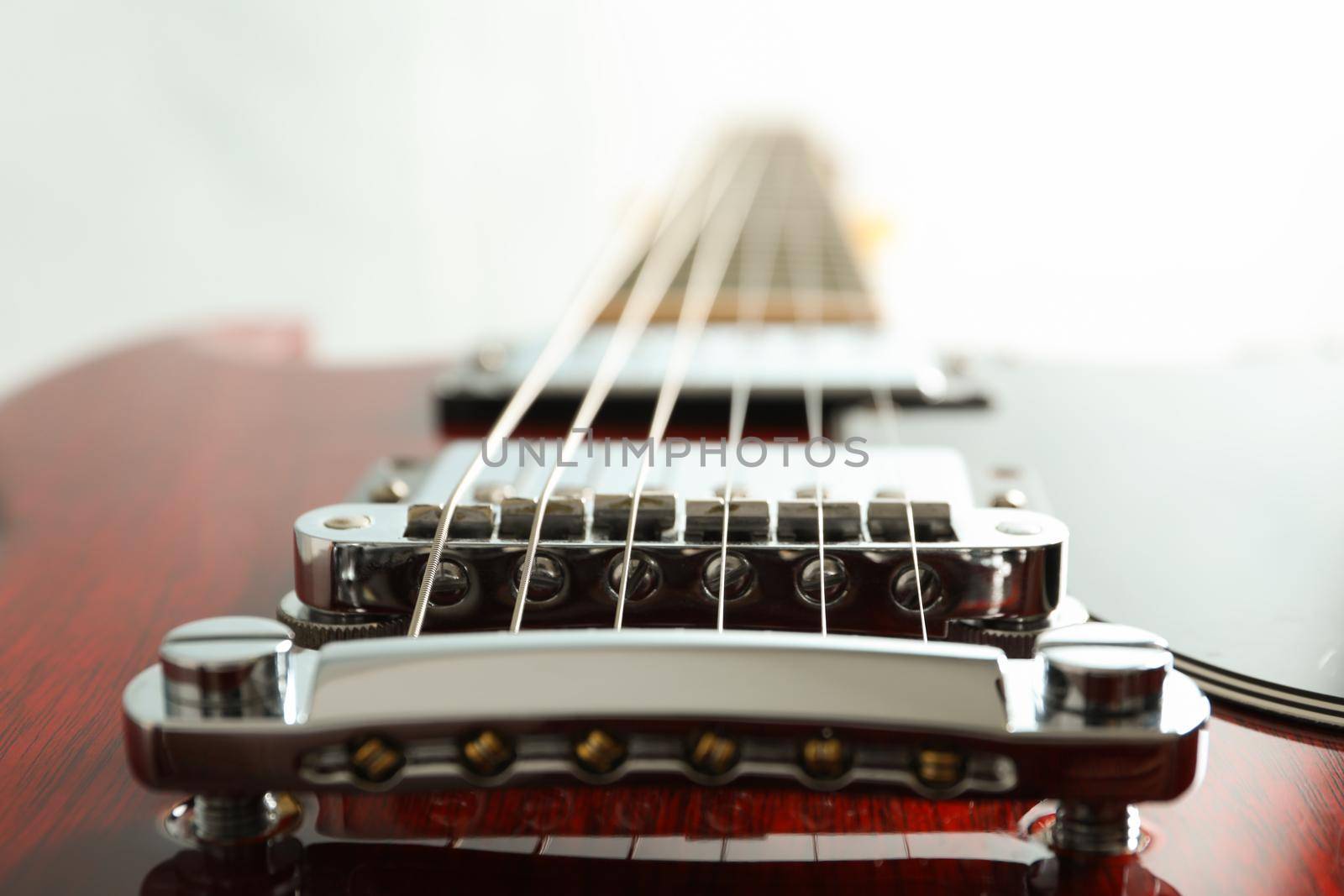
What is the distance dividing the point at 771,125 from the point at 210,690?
1.87 m

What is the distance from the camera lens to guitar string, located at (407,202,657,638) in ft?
1.50

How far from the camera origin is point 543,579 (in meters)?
0.46

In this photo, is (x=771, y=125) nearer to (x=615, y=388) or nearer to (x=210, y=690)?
(x=615, y=388)

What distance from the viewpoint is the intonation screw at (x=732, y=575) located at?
0.46 m

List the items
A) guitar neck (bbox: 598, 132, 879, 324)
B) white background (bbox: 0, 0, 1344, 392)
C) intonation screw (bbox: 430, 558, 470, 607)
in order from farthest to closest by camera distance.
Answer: white background (bbox: 0, 0, 1344, 392) → guitar neck (bbox: 598, 132, 879, 324) → intonation screw (bbox: 430, 558, 470, 607)

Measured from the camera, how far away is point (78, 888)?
0.36m

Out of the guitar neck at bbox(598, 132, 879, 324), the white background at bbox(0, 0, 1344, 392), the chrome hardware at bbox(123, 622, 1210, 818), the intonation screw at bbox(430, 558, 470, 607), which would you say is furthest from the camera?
the white background at bbox(0, 0, 1344, 392)

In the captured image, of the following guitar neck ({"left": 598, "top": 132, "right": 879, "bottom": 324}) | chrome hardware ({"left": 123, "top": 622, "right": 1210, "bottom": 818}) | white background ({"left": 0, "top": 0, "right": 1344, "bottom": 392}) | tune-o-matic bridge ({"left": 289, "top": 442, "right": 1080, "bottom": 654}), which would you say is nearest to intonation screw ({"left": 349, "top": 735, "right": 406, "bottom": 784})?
chrome hardware ({"left": 123, "top": 622, "right": 1210, "bottom": 818})

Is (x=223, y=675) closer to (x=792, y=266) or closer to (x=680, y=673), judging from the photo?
(x=680, y=673)

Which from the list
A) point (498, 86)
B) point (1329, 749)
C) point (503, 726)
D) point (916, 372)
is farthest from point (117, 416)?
Result: point (498, 86)

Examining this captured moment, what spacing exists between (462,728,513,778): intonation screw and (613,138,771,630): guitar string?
10 cm

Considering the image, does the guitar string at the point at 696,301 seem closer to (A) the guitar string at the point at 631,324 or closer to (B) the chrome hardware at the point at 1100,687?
(A) the guitar string at the point at 631,324

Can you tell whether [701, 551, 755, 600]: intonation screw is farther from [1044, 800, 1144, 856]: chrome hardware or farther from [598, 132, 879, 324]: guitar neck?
[598, 132, 879, 324]: guitar neck

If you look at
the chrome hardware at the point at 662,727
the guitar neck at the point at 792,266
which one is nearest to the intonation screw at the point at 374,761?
the chrome hardware at the point at 662,727
